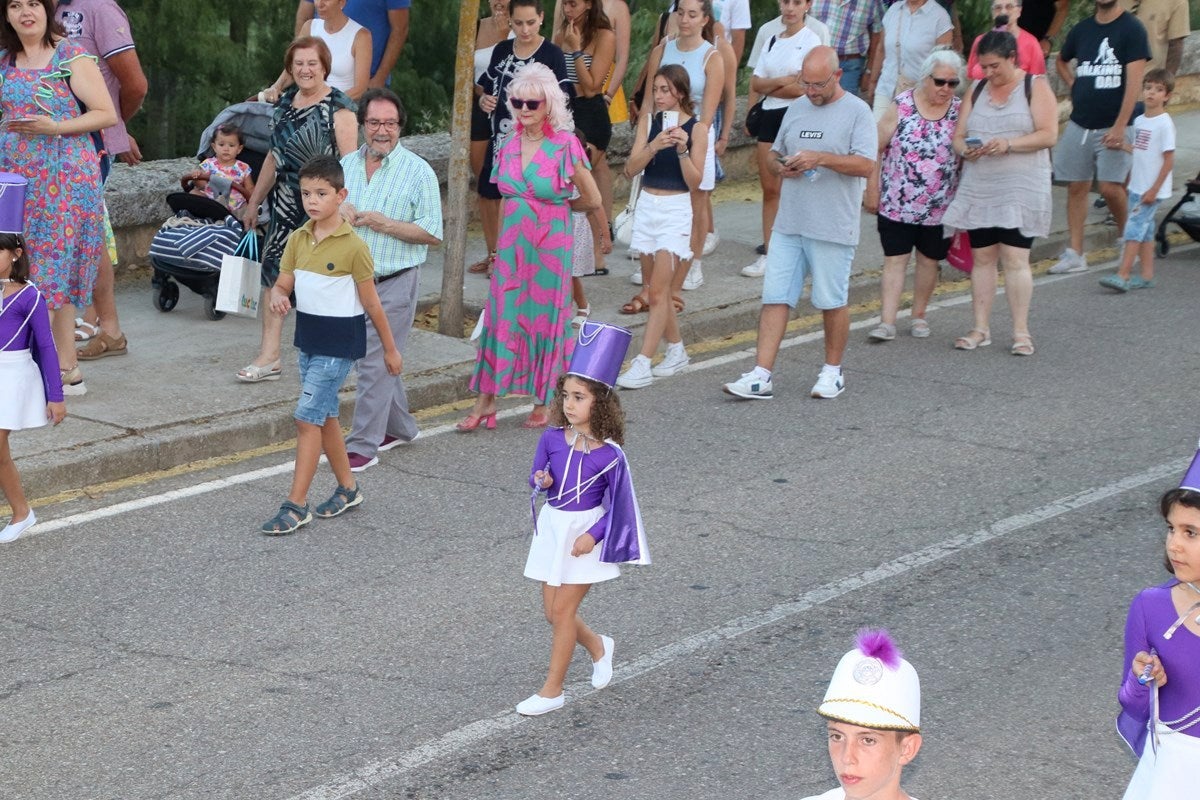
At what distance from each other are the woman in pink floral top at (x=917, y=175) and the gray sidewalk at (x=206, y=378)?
1094 millimetres

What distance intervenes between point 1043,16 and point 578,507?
37.1ft

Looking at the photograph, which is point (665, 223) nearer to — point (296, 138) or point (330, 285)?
point (296, 138)

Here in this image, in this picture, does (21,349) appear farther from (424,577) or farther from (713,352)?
(713,352)

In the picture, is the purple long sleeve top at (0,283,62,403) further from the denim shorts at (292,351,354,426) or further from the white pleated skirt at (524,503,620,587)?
the white pleated skirt at (524,503,620,587)

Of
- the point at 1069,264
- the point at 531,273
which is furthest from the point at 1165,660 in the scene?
the point at 1069,264

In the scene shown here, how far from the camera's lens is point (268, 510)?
7848mm

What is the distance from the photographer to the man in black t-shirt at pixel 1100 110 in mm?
12883

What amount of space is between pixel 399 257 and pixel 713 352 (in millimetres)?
3055

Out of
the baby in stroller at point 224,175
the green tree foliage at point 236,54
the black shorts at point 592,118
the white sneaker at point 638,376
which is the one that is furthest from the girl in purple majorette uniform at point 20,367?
the green tree foliage at point 236,54

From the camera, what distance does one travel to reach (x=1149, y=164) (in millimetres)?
12312

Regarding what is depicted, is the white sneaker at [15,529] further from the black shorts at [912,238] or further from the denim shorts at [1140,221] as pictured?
the denim shorts at [1140,221]

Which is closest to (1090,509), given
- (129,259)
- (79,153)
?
(79,153)

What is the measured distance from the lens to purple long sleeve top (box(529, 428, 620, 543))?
5.79 metres

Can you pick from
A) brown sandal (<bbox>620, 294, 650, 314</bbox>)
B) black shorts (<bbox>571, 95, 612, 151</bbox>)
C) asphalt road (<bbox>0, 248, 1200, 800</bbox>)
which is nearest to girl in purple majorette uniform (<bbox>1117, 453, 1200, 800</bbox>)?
asphalt road (<bbox>0, 248, 1200, 800</bbox>)
